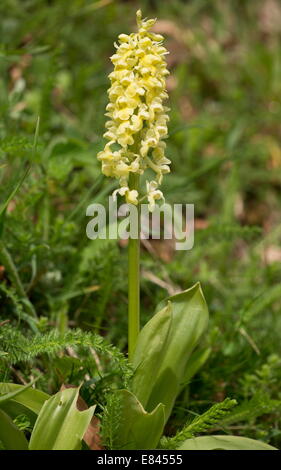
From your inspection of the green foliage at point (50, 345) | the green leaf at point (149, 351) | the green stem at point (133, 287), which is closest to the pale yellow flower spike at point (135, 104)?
the green stem at point (133, 287)

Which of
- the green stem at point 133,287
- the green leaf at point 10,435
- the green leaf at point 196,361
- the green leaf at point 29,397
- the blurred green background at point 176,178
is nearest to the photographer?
the green leaf at point 10,435

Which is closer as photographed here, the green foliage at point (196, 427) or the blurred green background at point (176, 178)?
the green foliage at point (196, 427)

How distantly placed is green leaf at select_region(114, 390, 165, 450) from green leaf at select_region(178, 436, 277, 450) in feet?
0.31

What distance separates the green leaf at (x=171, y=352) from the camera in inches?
71.4

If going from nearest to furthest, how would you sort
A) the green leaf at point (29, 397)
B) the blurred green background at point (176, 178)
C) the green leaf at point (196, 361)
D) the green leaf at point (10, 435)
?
the green leaf at point (10, 435), the green leaf at point (29, 397), the green leaf at point (196, 361), the blurred green background at point (176, 178)

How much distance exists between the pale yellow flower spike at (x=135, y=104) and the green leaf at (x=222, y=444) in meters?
0.67

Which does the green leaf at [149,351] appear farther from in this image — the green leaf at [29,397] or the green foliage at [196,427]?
the green leaf at [29,397]

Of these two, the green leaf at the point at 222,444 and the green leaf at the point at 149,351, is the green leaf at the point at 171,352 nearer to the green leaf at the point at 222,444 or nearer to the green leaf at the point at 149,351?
the green leaf at the point at 149,351

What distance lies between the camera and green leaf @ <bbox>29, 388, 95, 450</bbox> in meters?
1.63

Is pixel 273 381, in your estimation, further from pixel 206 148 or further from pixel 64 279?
pixel 206 148

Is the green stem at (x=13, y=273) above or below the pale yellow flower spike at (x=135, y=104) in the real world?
below

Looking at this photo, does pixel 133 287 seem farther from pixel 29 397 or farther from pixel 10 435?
pixel 10 435

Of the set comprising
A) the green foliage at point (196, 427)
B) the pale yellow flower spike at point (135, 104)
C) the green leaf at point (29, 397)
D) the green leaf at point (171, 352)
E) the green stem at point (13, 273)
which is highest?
the pale yellow flower spike at point (135, 104)

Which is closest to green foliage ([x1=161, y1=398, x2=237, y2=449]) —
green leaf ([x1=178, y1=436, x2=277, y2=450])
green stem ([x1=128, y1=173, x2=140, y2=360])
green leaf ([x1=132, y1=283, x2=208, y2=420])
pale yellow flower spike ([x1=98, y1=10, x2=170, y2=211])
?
green leaf ([x1=178, y1=436, x2=277, y2=450])
